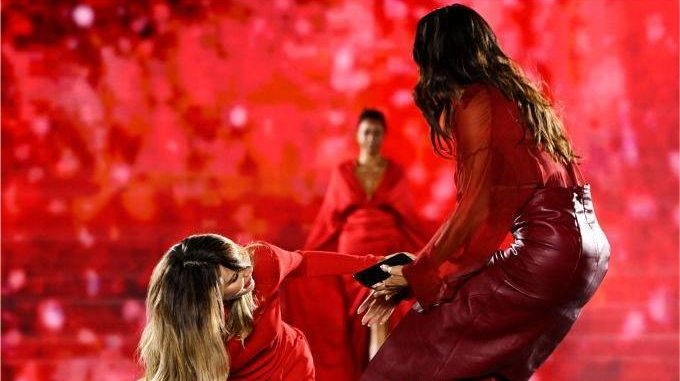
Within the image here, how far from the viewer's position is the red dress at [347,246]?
370 cm

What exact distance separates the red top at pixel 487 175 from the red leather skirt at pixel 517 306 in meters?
0.03

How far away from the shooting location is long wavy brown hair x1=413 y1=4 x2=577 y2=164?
1.95 meters

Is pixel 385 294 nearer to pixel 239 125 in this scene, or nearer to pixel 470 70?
pixel 470 70

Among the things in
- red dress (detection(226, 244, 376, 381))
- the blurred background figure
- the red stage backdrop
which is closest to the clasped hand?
red dress (detection(226, 244, 376, 381))

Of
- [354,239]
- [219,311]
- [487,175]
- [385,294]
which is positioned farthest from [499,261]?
[354,239]

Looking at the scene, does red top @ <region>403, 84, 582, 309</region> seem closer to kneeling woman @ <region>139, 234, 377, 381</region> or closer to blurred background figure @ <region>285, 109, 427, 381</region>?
kneeling woman @ <region>139, 234, 377, 381</region>

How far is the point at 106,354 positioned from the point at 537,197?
3570 mm

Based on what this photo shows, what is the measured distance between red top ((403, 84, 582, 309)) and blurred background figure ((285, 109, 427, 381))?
170 centimetres

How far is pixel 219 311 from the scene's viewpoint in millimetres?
2219

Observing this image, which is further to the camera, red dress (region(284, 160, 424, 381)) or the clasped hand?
red dress (region(284, 160, 424, 381))

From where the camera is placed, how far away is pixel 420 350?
197 cm

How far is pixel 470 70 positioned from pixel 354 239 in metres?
2.16

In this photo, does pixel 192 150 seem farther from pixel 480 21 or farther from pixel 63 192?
pixel 480 21

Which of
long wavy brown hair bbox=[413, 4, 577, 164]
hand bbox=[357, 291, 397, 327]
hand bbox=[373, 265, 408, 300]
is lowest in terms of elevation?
hand bbox=[357, 291, 397, 327]
